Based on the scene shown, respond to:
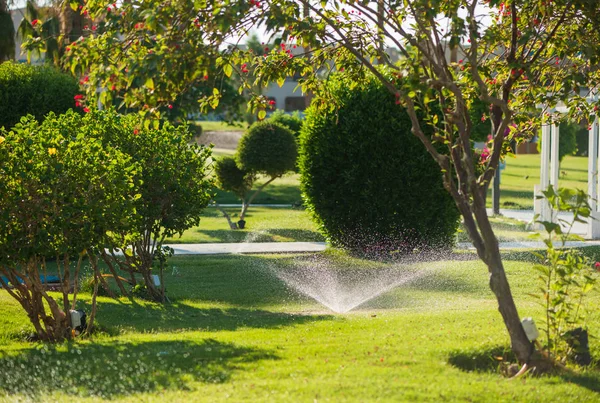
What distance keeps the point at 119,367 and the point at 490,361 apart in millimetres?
2530

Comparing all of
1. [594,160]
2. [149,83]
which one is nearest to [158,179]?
[149,83]

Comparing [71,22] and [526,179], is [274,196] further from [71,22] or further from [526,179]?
[526,179]

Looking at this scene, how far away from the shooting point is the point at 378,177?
13062 mm

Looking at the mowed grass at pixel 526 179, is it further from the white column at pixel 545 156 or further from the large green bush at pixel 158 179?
the large green bush at pixel 158 179

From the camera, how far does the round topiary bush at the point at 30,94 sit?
13.3 m

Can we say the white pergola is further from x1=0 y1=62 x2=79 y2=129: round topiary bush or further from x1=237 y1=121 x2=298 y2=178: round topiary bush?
x1=0 y1=62 x2=79 y2=129: round topiary bush

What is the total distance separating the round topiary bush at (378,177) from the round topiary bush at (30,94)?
3700 millimetres

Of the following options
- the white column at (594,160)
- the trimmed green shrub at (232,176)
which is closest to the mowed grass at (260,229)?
the trimmed green shrub at (232,176)

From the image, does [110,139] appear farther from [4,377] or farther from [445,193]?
[445,193]

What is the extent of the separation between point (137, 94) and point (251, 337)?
8.13 ft

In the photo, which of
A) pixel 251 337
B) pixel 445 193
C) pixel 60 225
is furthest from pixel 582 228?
pixel 60 225

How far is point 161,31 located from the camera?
5457 mm

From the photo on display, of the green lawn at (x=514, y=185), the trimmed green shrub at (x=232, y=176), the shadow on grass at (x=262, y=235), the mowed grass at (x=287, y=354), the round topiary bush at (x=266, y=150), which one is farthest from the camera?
the green lawn at (x=514, y=185)

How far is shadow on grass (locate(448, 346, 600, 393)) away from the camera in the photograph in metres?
5.95
